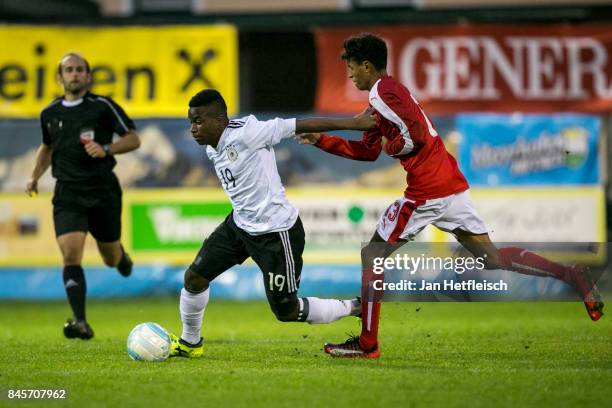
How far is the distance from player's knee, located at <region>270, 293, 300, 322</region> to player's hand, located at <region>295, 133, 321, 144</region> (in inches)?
42.6

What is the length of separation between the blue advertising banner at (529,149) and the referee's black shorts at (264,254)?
29.3 feet

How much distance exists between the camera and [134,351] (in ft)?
27.2

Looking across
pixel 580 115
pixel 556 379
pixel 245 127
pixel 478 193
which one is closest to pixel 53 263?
pixel 478 193

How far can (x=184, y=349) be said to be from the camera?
8.55 meters

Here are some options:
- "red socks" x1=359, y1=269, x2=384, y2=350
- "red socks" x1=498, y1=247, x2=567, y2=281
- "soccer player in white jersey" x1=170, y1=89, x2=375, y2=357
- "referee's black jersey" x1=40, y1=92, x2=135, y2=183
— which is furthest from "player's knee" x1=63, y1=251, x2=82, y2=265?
"red socks" x1=498, y1=247, x2=567, y2=281

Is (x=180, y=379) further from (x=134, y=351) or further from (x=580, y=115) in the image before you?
(x=580, y=115)

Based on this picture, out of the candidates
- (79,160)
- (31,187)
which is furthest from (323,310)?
(31,187)

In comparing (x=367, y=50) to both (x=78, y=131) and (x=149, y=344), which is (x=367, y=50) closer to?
(x=149, y=344)

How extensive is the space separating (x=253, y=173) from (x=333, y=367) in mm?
1464

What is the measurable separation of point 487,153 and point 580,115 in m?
1.48

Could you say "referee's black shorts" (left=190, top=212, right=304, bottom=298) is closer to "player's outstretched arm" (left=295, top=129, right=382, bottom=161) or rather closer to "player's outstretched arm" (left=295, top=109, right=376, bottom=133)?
"player's outstretched arm" (left=295, top=129, right=382, bottom=161)

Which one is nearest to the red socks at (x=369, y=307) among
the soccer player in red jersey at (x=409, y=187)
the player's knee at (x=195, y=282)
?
the soccer player in red jersey at (x=409, y=187)

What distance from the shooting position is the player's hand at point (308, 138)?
8033 millimetres

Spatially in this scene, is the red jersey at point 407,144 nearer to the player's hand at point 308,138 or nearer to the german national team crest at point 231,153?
the player's hand at point 308,138
